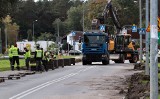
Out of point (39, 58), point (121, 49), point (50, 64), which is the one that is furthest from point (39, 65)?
point (121, 49)

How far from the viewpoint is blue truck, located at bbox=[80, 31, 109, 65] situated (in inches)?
1757

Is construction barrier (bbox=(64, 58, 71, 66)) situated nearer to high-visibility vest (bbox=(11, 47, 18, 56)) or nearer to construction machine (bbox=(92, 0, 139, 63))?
construction machine (bbox=(92, 0, 139, 63))

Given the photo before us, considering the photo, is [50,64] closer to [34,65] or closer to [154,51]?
[34,65]

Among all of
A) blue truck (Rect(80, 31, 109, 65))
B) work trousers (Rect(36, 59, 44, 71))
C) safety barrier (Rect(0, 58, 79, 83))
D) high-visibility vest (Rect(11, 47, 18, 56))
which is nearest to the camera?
safety barrier (Rect(0, 58, 79, 83))

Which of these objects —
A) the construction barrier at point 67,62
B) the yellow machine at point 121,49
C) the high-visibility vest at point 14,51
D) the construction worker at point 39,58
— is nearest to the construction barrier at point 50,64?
the construction worker at point 39,58

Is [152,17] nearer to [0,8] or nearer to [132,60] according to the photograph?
[0,8]

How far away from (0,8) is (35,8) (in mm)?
119629

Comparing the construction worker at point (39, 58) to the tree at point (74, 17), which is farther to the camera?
the tree at point (74, 17)

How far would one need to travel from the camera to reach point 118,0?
96938 mm

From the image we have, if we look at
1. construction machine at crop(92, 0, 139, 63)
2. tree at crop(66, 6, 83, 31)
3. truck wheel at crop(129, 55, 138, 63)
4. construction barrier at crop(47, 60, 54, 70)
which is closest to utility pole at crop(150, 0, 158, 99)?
construction barrier at crop(47, 60, 54, 70)

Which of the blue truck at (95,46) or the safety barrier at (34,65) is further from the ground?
the blue truck at (95,46)

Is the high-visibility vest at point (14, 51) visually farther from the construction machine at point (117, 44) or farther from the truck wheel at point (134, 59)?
the truck wheel at point (134, 59)

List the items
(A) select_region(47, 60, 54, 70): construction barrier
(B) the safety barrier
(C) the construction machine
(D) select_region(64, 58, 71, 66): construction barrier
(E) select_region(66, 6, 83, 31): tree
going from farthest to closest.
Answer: (E) select_region(66, 6, 83, 31): tree → (C) the construction machine → (D) select_region(64, 58, 71, 66): construction barrier → (A) select_region(47, 60, 54, 70): construction barrier → (B) the safety barrier

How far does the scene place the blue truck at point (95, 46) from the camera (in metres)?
44.6
